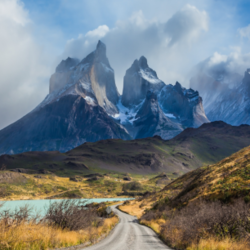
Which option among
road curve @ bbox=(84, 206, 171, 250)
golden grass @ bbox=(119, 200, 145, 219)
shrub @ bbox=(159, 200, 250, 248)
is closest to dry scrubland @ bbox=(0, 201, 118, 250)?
road curve @ bbox=(84, 206, 171, 250)

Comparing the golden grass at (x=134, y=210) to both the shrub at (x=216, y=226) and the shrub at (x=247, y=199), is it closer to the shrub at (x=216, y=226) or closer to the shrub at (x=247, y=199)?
the shrub at (x=247, y=199)

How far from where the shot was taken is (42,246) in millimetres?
14383

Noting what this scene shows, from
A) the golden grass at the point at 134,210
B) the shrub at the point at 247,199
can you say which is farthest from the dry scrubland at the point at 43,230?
the golden grass at the point at 134,210

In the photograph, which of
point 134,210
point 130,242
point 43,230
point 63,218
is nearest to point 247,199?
point 130,242

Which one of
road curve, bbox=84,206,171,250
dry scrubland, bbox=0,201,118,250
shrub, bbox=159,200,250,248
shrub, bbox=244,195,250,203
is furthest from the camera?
shrub, bbox=244,195,250,203

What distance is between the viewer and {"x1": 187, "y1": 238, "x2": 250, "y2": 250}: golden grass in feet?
45.7

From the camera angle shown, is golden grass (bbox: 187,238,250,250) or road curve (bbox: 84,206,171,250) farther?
road curve (bbox: 84,206,171,250)

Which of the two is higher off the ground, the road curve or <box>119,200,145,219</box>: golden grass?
the road curve

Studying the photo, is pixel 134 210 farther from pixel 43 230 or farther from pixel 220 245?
pixel 220 245

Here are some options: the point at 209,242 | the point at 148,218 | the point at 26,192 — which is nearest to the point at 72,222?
the point at 209,242

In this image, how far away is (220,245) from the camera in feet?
49.1

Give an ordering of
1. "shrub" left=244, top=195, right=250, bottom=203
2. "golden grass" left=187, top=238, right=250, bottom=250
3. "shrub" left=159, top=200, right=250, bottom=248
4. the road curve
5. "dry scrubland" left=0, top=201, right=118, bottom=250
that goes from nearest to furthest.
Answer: "dry scrubland" left=0, top=201, right=118, bottom=250 < "golden grass" left=187, top=238, right=250, bottom=250 < "shrub" left=159, top=200, right=250, bottom=248 < the road curve < "shrub" left=244, top=195, right=250, bottom=203

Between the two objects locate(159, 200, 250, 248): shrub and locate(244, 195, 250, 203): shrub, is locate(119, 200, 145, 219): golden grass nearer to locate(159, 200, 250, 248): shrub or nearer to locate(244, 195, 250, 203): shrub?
locate(244, 195, 250, 203): shrub

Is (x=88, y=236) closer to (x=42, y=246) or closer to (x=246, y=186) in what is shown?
(x=42, y=246)
